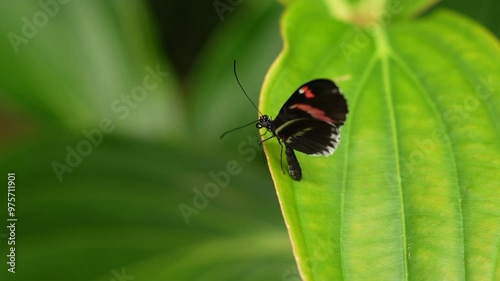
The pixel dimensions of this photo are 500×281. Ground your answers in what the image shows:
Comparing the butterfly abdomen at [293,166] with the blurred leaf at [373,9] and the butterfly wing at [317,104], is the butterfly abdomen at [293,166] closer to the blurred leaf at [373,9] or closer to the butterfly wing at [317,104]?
the butterfly wing at [317,104]

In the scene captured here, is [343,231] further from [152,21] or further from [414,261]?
[152,21]

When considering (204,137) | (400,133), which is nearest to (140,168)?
(204,137)

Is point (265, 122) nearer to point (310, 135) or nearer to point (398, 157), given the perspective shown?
point (310, 135)

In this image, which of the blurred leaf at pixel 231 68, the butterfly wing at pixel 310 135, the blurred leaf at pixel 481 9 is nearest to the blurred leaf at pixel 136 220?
the blurred leaf at pixel 231 68

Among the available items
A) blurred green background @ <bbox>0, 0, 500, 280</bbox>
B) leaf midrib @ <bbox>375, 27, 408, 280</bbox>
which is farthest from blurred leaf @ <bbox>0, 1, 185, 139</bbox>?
leaf midrib @ <bbox>375, 27, 408, 280</bbox>

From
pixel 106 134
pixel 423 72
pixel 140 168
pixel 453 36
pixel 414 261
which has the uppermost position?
pixel 106 134

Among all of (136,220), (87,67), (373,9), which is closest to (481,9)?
(373,9)

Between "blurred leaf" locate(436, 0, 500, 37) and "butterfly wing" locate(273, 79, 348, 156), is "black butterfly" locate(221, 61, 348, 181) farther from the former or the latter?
"blurred leaf" locate(436, 0, 500, 37)
